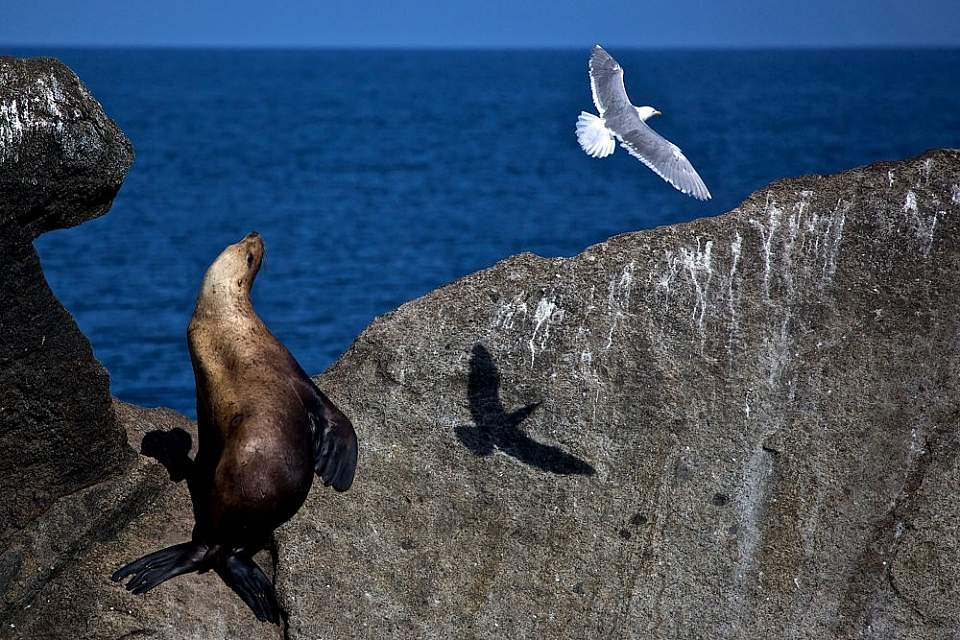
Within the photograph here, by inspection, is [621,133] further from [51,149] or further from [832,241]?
[51,149]

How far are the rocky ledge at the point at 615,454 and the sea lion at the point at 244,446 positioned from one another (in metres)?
0.10

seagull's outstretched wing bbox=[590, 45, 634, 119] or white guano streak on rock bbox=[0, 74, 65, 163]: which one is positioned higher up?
seagull's outstretched wing bbox=[590, 45, 634, 119]

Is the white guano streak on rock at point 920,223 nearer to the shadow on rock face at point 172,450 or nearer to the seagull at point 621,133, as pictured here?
the seagull at point 621,133

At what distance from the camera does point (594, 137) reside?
24.6 feet

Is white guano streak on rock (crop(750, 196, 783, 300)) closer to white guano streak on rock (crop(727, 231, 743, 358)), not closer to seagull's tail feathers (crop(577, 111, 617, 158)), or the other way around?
white guano streak on rock (crop(727, 231, 743, 358))

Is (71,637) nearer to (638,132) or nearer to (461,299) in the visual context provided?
(461,299)

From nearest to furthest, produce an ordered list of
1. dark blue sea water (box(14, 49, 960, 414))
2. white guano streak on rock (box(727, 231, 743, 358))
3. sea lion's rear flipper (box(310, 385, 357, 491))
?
sea lion's rear flipper (box(310, 385, 357, 491)), white guano streak on rock (box(727, 231, 743, 358)), dark blue sea water (box(14, 49, 960, 414))

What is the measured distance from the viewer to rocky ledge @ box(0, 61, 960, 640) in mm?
5617

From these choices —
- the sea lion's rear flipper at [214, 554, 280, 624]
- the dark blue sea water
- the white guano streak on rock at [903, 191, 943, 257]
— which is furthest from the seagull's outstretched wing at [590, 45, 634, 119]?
the dark blue sea water

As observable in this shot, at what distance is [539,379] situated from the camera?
6305mm

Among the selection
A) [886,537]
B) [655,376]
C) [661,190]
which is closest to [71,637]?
[655,376]

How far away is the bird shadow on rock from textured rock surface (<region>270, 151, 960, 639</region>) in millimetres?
10

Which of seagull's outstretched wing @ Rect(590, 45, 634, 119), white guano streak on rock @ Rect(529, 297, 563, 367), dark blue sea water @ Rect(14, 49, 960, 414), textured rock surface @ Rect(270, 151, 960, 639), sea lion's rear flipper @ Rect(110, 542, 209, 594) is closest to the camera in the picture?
sea lion's rear flipper @ Rect(110, 542, 209, 594)

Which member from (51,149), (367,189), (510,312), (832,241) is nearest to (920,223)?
(832,241)
